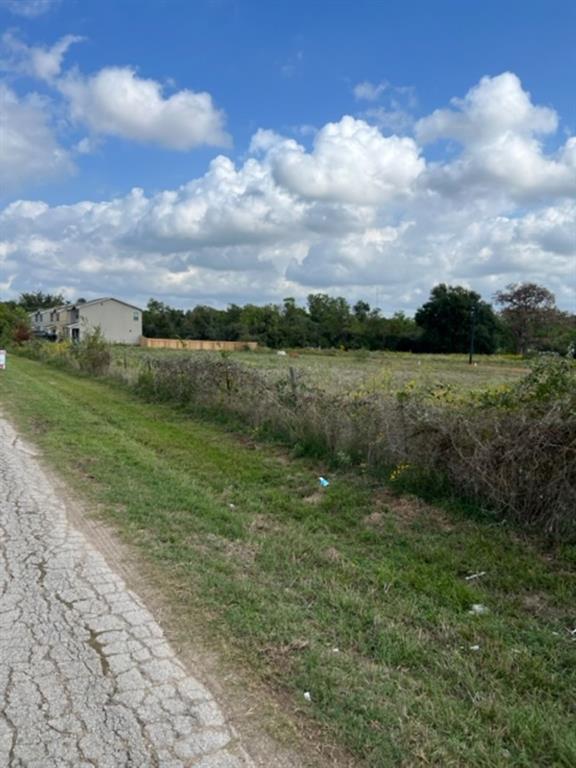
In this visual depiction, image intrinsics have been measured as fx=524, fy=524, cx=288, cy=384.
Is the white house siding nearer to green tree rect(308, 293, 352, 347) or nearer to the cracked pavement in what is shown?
green tree rect(308, 293, 352, 347)

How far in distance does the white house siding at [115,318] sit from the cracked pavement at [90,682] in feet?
219

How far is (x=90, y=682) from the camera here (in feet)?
8.95

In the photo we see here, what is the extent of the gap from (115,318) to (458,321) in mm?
45864

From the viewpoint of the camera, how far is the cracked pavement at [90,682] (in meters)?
2.26

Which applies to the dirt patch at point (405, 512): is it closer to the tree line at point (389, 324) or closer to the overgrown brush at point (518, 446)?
the overgrown brush at point (518, 446)

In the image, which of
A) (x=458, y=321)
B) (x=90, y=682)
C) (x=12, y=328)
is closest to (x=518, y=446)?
(x=90, y=682)

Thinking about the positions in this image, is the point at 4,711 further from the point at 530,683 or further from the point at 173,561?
the point at 530,683

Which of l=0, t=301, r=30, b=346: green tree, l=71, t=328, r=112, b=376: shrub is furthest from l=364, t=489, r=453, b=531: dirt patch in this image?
l=0, t=301, r=30, b=346: green tree

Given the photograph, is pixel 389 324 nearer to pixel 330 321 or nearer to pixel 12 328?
pixel 330 321

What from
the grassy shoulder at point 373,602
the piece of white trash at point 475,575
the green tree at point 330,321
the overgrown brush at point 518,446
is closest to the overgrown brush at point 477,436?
the overgrown brush at point 518,446

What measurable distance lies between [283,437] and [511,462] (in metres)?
4.47

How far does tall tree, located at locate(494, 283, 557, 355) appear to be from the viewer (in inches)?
2766

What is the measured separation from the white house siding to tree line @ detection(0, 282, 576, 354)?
7.72m

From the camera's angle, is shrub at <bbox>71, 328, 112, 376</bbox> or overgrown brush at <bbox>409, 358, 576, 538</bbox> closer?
overgrown brush at <bbox>409, 358, 576, 538</bbox>
